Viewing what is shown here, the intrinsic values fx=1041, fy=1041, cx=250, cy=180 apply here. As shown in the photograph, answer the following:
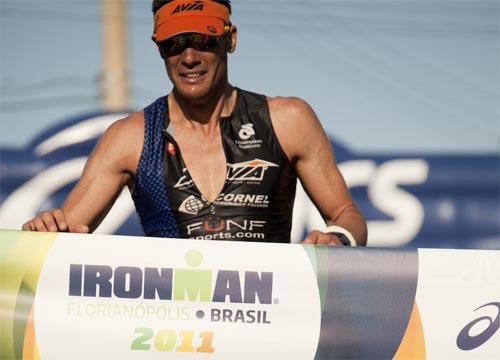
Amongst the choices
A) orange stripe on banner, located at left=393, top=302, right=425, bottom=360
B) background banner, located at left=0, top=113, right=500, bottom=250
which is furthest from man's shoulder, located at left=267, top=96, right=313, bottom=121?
background banner, located at left=0, top=113, right=500, bottom=250

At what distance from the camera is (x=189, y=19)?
4.54m

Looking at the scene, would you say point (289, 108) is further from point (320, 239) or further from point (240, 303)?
point (240, 303)

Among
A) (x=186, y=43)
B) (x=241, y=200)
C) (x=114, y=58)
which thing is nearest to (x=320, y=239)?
(x=241, y=200)

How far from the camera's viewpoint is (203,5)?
15.2 ft

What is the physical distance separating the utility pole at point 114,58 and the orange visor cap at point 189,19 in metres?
15.9

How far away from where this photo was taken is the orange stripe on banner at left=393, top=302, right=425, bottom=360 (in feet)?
12.4

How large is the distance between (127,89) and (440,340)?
17.5 meters

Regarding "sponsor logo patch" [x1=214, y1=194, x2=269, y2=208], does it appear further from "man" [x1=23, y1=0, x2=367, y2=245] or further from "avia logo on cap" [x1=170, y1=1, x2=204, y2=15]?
"avia logo on cap" [x1=170, y1=1, x2=204, y2=15]

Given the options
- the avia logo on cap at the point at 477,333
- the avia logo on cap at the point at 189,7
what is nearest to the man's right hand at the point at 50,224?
the avia logo on cap at the point at 189,7

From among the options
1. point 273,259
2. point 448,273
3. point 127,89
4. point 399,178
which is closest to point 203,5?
point 273,259

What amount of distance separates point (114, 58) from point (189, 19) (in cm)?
1650

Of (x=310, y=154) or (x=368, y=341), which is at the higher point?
(x=310, y=154)

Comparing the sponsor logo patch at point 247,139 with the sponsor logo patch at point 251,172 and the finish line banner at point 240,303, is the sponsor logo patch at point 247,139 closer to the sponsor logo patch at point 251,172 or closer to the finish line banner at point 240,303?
the sponsor logo patch at point 251,172

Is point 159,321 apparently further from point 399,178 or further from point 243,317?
point 399,178
